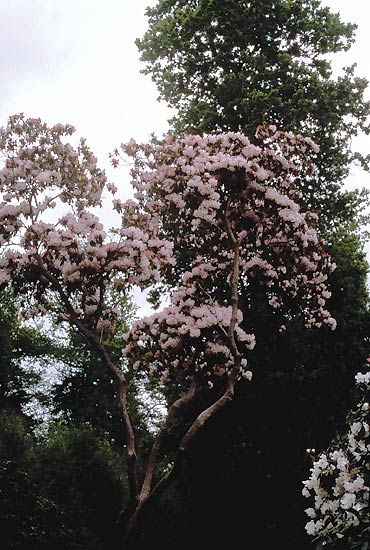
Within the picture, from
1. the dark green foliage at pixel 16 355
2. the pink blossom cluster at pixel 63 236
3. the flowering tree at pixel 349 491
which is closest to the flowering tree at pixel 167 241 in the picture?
the pink blossom cluster at pixel 63 236

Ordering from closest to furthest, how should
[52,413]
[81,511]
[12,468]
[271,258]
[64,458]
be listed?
[12,468] → [271,258] → [81,511] → [64,458] → [52,413]

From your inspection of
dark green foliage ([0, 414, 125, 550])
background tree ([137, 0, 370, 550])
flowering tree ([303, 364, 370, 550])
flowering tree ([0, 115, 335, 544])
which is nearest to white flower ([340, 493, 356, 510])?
flowering tree ([303, 364, 370, 550])

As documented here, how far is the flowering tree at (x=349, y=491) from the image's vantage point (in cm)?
484

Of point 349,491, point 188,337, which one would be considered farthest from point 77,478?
point 349,491

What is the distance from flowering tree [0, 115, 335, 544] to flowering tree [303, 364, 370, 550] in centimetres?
288

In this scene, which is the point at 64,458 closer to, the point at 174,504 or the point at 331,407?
the point at 174,504

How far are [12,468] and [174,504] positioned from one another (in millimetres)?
7432

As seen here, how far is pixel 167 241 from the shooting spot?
9758 millimetres

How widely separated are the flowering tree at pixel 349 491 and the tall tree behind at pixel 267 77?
10964mm

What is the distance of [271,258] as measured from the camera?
10773 millimetres

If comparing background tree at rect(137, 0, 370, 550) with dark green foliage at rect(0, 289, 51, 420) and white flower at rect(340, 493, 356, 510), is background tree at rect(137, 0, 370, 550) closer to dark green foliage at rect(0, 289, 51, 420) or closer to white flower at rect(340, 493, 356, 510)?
white flower at rect(340, 493, 356, 510)

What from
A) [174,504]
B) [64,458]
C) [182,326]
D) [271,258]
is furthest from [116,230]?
[174,504]

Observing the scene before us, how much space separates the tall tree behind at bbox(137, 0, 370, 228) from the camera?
16047 mm

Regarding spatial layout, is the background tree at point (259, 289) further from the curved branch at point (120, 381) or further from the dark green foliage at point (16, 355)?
the dark green foliage at point (16, 355)
